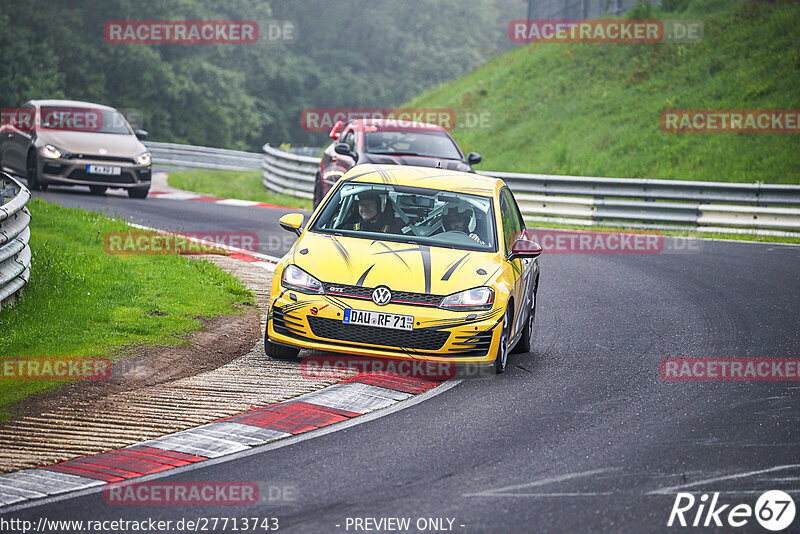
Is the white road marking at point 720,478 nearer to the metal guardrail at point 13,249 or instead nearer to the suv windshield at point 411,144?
the metal guardrail at point 13,249

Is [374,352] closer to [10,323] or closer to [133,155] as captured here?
[10,323]

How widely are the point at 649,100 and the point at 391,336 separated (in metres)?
23.9

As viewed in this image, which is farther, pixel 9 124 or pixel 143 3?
pixel 143 3

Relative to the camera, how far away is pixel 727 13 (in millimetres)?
33625

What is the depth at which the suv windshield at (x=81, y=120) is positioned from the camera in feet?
67.3

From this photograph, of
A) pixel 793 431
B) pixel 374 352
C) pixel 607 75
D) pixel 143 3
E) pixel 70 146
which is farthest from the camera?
pixel 143 3

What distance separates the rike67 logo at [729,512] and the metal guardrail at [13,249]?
6.03 meters

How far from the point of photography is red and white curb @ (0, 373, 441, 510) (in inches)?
223

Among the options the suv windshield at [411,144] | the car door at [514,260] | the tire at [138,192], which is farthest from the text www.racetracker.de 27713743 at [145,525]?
the tire at [138,192]

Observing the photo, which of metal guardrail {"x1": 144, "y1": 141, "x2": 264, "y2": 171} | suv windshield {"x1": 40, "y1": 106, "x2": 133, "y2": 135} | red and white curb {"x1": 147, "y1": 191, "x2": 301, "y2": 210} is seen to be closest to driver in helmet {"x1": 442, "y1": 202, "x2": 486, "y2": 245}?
red and white curb {"x1": 147, "y1": 191, "x2": 301, "y2": 210}

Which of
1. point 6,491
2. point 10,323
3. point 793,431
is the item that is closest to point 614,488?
point 793,431

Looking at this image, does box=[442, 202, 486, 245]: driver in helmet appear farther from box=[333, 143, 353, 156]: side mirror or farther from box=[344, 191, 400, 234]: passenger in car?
box=[333, 143, 353, 156]: side mirror

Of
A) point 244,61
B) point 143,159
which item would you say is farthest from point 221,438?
point 244,61

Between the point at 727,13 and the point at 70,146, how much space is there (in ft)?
75.1
